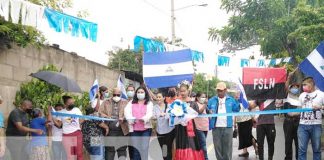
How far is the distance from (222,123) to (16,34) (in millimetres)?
4580

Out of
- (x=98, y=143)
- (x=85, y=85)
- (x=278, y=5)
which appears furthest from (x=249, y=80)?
(x=278, y=5)

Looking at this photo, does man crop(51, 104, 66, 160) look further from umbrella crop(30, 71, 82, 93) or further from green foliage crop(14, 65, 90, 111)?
green foliage crop(14, 65, 90, 111)

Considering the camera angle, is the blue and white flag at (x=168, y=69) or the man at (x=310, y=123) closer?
the man at (x=310, y=123)

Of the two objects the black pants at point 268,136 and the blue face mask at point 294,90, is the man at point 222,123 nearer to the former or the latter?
the black pants at point 268,136

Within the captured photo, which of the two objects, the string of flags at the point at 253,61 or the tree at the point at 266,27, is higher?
the tree at the point at 266,27

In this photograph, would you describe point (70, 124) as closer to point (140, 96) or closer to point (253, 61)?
point (140, 96)

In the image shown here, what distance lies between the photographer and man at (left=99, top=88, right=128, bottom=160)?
9133mm

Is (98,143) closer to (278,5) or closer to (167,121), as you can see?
(167,121)

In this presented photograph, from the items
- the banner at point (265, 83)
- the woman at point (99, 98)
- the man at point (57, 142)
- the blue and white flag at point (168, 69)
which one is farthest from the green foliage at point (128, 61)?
the man at point (57, 142)

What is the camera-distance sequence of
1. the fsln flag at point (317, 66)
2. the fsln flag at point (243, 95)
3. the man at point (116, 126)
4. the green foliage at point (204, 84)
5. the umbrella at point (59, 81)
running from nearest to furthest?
1. the fsln flag at point (317, 66)
2. the man at point (116, 126)
3. the umbrella at point (59, 81)
4. the fsln flag at point (243, 95)
5. the green foliage at point (204, 84)

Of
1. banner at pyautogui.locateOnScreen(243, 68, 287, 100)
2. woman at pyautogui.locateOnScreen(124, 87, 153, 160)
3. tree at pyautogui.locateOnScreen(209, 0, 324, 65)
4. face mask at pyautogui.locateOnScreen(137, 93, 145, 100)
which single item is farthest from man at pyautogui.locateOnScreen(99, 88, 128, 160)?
tree at pyautogui.locateOnScreen(209, 0, 324, 65)

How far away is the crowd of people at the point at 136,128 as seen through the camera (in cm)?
852

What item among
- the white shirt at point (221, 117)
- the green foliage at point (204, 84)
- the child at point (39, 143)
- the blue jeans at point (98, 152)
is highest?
the green foliage at point (204, 84)

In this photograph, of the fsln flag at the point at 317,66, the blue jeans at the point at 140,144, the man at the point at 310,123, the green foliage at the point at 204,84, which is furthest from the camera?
the green foliage at the point at 204,84
